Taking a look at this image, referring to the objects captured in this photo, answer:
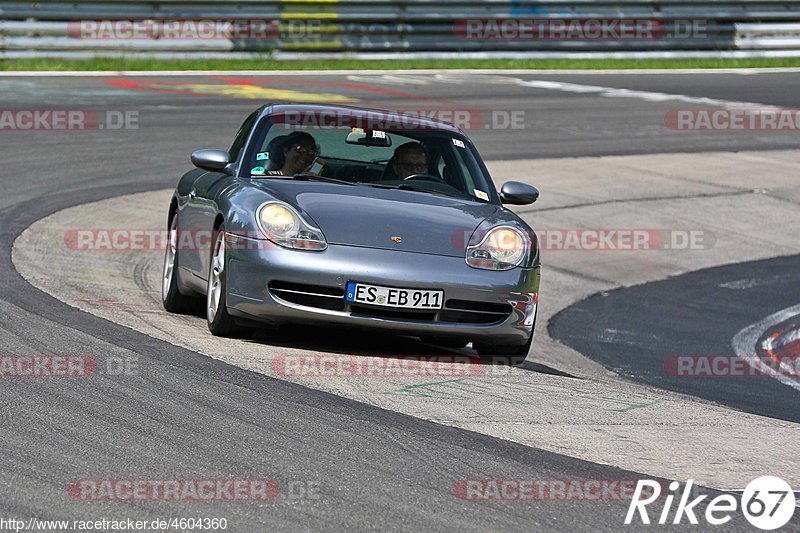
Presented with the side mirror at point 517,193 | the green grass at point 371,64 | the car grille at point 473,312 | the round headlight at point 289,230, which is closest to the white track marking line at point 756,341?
the side mirror at point 517,193

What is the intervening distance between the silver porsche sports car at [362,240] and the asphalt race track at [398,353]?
0.31m

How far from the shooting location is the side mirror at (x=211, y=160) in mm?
8375

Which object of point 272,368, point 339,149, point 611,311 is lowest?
point 611,311

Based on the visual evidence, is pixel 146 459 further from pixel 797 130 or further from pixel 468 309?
pixel 797 130

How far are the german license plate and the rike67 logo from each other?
96.3 inches

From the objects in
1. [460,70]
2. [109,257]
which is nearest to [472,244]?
[109,257]

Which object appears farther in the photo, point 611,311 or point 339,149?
point 611,311

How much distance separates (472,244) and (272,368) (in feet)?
4.77

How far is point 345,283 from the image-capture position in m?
7.28

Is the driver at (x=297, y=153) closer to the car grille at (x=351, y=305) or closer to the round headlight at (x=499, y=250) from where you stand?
the car grille at (x=351, y=305)

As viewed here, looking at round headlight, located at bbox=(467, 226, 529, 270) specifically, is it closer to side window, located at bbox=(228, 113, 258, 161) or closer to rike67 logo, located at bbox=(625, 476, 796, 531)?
side window, located at bbox=(228, 113, 258, 161)

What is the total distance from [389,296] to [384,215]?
537 mm

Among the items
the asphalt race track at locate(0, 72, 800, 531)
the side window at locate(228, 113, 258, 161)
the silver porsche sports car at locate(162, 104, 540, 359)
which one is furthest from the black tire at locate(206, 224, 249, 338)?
the side window at locate(228, 113, 258, 161)

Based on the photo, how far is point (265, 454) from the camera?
16.7ft
